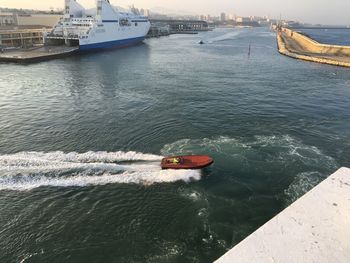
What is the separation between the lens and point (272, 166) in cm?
2403

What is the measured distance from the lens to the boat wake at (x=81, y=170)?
2192 cm

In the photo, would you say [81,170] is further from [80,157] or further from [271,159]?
[271,159]

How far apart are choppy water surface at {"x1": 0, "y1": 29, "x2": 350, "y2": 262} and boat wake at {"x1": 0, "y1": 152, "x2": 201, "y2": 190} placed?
0.30 feet

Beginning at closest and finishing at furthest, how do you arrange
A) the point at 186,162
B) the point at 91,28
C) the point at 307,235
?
the point at 307,235
the point at 186,162
the point at 91,28

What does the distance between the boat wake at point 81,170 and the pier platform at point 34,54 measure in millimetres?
54166

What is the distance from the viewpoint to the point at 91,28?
91875 mm

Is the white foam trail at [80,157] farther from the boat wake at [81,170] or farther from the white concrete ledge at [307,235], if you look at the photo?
the white concrete ledge at [307,235]

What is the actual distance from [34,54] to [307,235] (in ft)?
267

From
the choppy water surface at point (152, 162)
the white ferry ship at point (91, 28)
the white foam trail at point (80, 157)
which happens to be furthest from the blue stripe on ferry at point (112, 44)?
the white foam trail at point (80, 157)

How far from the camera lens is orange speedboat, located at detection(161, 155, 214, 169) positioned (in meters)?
22.5

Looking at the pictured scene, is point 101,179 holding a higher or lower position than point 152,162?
lower

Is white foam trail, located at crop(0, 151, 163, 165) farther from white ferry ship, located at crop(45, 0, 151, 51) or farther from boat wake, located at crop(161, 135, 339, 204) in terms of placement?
white ferry ship, located at crop(45, 0, 151, 51)

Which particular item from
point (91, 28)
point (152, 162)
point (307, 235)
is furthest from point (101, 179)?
point (91, 28)

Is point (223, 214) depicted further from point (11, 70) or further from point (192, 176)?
point (11, 70)
